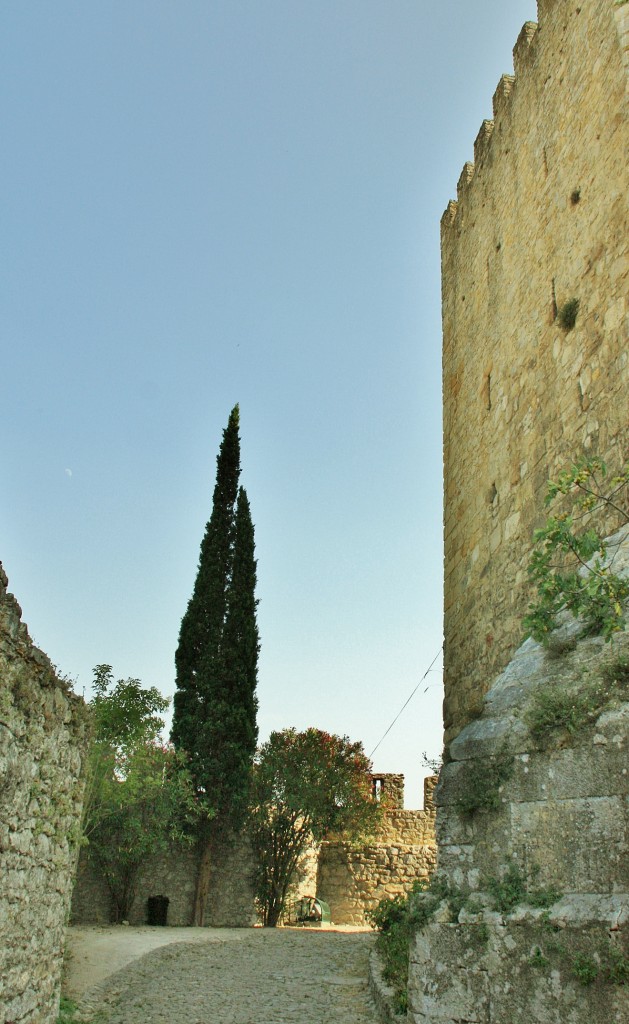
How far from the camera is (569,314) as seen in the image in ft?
19.9

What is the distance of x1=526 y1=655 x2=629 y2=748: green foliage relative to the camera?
417 cm

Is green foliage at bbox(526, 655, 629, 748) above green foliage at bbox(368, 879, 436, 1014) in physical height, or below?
above

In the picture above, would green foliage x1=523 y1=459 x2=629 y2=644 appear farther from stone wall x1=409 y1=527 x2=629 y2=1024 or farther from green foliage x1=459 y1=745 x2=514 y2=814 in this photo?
green foliage x1=459 y1=745 x2=514 y2=814

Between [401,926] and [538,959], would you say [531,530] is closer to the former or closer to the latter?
[538,959]

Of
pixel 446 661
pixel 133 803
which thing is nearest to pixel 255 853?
pixel 133 803

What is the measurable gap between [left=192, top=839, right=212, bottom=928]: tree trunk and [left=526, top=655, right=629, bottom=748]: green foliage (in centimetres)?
1361

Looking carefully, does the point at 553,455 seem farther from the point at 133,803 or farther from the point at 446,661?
the point at 133,803

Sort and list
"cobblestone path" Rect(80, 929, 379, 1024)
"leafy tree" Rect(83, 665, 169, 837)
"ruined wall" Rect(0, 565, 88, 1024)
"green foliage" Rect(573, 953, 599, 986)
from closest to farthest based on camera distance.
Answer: "green foliage" Rect(573, 953, 599, 986)
"ruined wall" Rect(0, 565, 88, 1024)
"cobblestone path" Rect(80, 929, 379, 1024)
"leafy tree" Rect(83, 665, 169, 837)

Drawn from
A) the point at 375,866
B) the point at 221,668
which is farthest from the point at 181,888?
the point at 221,668

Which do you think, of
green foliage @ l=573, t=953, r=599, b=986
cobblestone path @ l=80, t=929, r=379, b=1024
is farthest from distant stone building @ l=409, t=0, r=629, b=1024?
cobblestone path @ l=80, t=929, r=379, b=1024

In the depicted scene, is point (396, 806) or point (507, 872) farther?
point (396, 806)

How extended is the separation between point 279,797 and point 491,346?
11.9 meters

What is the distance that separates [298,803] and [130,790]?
374 cm

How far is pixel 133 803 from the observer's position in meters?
15.2
